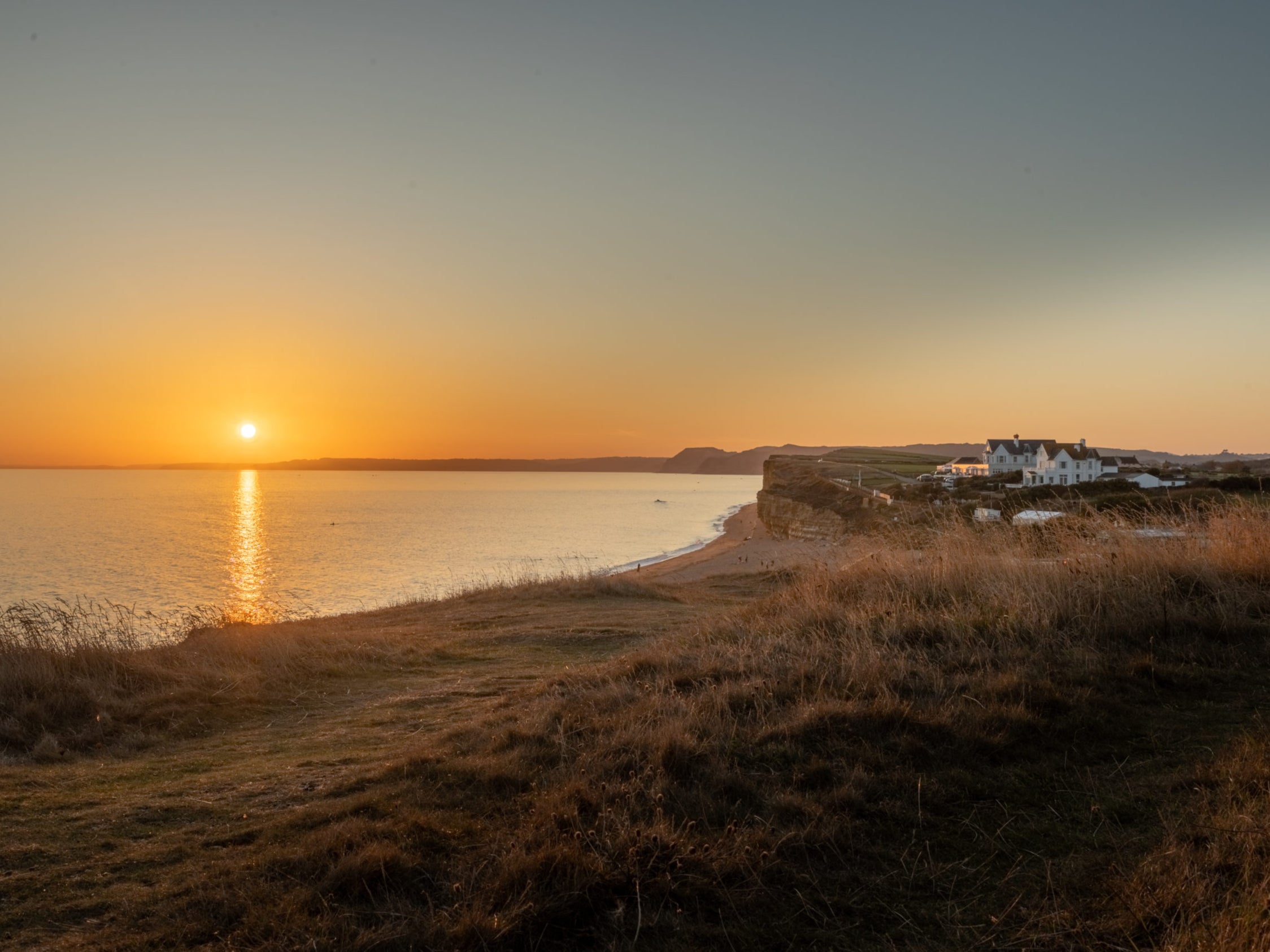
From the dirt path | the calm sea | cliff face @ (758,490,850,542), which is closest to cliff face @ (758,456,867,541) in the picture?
cliff face @ (758,490,850,542)

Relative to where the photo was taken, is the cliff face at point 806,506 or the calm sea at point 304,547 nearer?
the calm sea at point 304,547

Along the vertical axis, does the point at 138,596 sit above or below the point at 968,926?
below

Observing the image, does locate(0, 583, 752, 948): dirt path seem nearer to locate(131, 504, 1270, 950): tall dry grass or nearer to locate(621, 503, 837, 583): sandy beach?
locate(131, 504, 1270, 950): tall dry grass

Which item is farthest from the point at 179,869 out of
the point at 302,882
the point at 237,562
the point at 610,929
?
the point at 237,562

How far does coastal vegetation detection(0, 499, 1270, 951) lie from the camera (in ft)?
11.1

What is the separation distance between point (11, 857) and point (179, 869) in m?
1.11

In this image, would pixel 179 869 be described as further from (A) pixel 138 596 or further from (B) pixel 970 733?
(A) pixel 138 596

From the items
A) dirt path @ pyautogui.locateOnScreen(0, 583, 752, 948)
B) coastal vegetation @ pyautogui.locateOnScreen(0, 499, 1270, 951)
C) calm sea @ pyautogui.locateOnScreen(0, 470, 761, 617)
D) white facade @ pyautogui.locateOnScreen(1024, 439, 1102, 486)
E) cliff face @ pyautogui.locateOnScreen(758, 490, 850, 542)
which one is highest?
white facade @ pyautogui.locateOnScreen(1024, 439, 1102, 486)

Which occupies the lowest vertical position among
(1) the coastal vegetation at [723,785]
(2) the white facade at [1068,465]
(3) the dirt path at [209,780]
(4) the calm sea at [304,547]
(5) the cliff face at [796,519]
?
(4) the calm sea at [304,547]

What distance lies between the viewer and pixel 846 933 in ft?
11.0

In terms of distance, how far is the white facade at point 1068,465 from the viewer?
71625 millimetres

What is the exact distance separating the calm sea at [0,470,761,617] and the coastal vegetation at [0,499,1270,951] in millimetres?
13664

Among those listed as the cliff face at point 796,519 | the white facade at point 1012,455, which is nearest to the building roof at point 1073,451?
the white facade at point 1012,455

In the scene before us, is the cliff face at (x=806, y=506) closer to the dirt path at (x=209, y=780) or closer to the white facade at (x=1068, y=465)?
the white facade at (x=1068, y=465)
